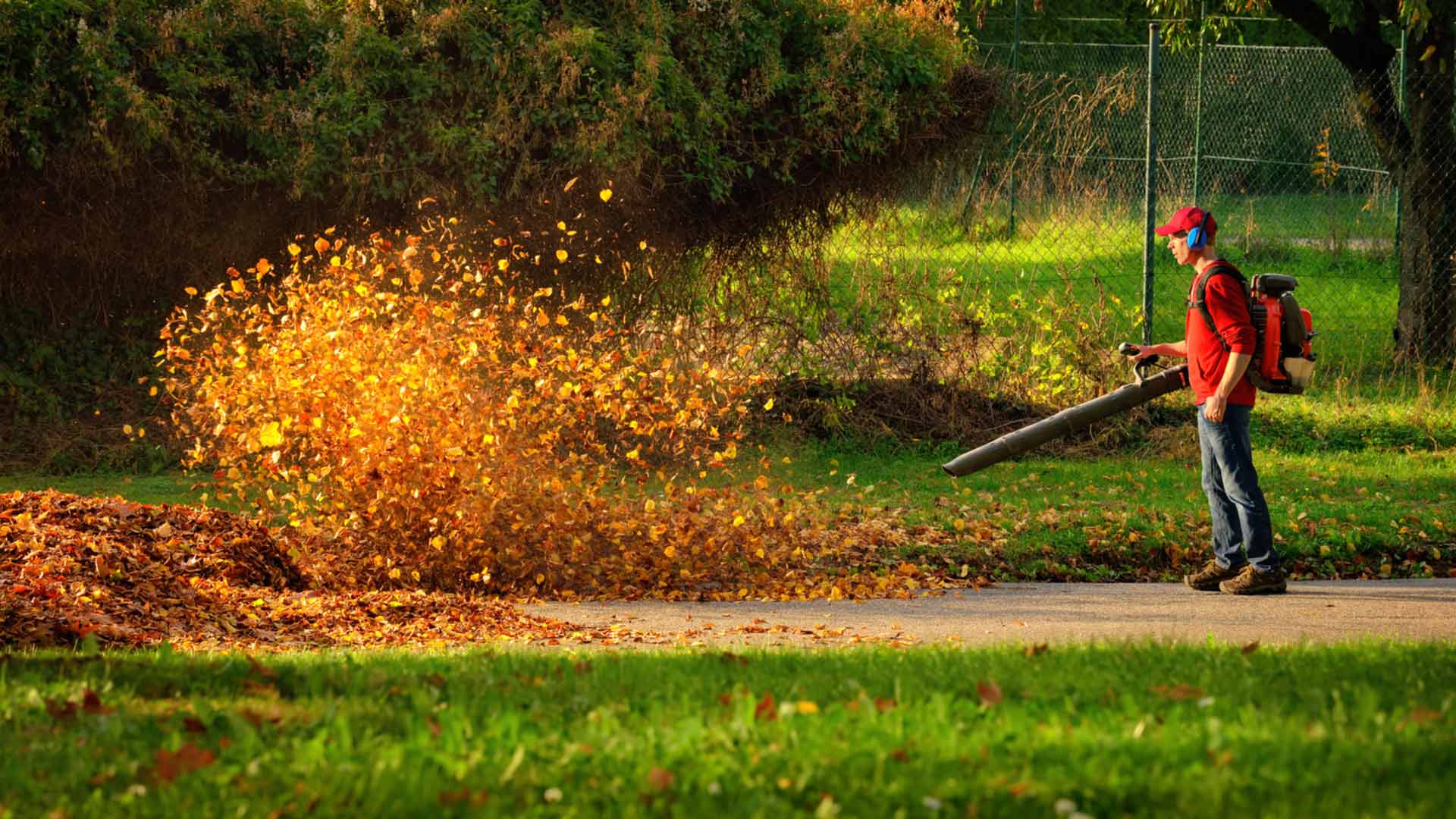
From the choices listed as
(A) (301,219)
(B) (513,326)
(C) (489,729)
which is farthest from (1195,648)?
(A) (301,219)

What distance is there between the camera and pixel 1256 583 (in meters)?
7.76

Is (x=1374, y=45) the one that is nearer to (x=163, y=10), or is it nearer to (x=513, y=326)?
(x=513, y=326)

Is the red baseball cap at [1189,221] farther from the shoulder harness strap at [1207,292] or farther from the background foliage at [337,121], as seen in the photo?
the background foliage at [337,121]

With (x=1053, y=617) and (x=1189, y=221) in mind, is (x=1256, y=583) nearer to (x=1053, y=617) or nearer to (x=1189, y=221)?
(x=1053, y=617)

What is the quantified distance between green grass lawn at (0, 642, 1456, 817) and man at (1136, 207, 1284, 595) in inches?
92.2

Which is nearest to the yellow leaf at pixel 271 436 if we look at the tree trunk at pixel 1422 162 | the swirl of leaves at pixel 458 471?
the swirl of leaves at pixel 458 471

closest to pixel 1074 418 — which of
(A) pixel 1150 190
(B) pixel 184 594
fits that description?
(B) pixel 184 594

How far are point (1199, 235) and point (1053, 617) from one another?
1992 millimetres

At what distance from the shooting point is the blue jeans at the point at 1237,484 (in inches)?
303

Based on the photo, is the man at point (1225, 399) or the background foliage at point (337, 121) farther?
the background foliage at point (337, 121)

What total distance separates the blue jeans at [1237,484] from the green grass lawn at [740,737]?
2325mm

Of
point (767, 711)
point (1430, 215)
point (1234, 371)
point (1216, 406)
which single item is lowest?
point (767, 711)

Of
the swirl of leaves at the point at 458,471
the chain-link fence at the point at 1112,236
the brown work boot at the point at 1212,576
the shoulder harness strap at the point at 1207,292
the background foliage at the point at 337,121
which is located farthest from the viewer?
the chain-link fence at the point at 1112,236

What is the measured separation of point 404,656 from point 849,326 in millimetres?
7770
